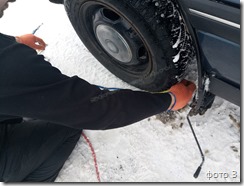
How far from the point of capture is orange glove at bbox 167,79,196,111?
1499 millimetres

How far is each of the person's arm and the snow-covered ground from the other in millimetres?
450

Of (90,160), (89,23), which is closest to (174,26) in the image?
(89,23)

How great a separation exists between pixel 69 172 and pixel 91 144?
10.2 inches

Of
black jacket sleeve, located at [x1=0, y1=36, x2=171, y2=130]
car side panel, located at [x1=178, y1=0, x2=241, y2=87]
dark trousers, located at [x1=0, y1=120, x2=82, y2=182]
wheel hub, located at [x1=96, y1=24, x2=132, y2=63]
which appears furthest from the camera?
dark trousers, located at [x1=0, y1=120, x2=82, y2=182]

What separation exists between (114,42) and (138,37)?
160 mm

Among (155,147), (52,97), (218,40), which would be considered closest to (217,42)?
(218,40)

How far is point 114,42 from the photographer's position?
5.02 feet

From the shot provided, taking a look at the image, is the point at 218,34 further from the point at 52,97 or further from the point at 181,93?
the point at 52,97

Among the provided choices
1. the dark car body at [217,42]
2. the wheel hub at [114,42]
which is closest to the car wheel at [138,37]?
the wheel hub at [114,42]

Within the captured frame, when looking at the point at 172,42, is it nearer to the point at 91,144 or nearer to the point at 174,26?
the point at 174,26

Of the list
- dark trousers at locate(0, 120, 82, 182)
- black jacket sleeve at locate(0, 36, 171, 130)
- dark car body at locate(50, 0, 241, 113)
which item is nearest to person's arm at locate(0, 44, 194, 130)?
black jacket sleeve at locate(0, 36, 171, 130)

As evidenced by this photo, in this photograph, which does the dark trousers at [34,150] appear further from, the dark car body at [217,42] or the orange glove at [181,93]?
the dark car body at [217,42]

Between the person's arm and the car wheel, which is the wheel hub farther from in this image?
the person's arm

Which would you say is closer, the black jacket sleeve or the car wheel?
the black jacket sleeve
